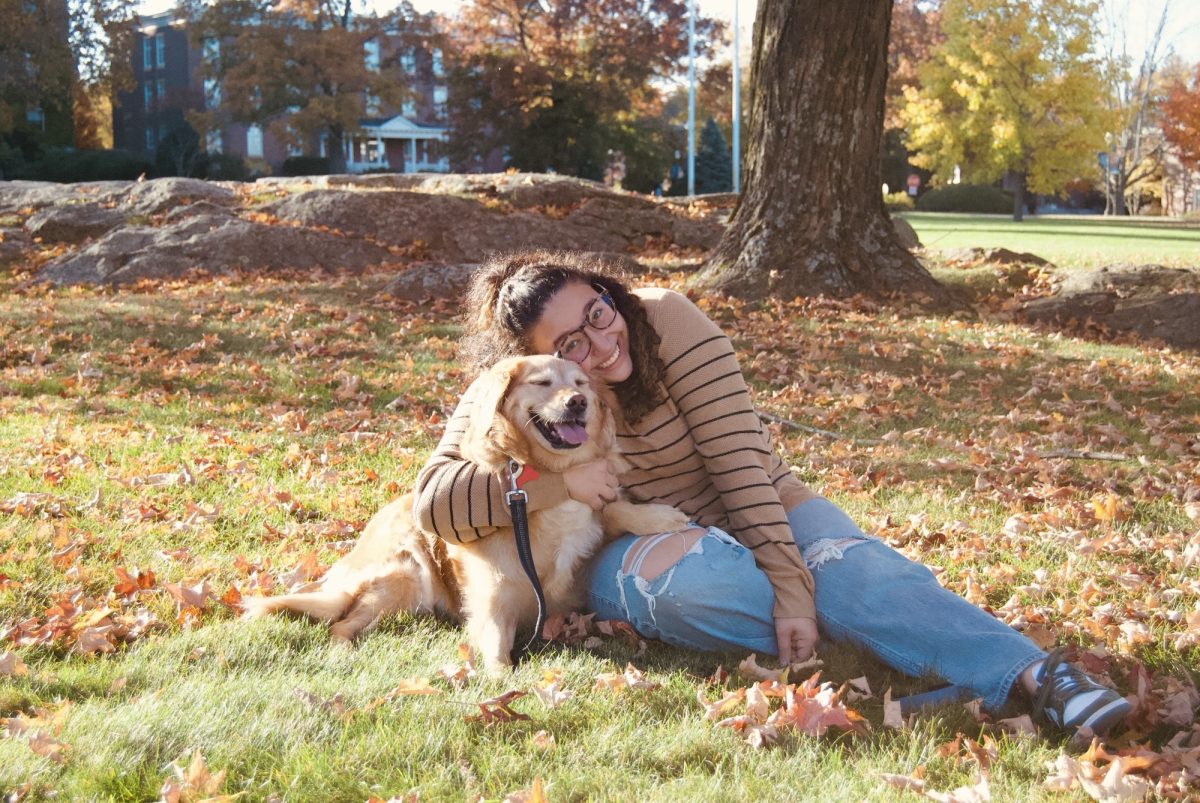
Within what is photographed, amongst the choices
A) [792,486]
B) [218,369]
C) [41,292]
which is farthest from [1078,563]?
[41,292]

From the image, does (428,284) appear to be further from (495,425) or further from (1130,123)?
(1130,123)

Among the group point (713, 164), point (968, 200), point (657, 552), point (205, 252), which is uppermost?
point (713, 164)

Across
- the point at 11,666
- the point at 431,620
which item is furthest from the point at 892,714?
the point at 11,666

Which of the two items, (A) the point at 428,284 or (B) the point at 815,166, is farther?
(A) the point at 428,284

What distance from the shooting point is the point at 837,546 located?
3480 mm

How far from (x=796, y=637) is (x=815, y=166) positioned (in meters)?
7.50

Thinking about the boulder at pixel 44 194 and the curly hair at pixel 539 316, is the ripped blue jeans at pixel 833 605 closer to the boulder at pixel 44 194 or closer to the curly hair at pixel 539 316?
the curly hair at pixel 539 316

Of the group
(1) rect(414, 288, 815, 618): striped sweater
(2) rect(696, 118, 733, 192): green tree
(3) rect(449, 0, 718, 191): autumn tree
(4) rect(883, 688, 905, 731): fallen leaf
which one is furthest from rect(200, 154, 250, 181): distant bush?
(4) rect(883, 688, 905, 731): fallen leaf

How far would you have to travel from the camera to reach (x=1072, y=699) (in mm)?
2822

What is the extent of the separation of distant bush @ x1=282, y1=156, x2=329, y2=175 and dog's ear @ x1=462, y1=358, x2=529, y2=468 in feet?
128

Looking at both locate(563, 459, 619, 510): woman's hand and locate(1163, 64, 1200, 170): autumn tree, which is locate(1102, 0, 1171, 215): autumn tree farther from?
locate(563, 459, 619, 510): woman's hand

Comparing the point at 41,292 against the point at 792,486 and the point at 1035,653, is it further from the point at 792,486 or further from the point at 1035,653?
the point at 1035,653

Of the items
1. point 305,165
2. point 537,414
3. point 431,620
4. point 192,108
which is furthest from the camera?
point 192,108

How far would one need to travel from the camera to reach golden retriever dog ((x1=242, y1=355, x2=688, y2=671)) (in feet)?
10.8
